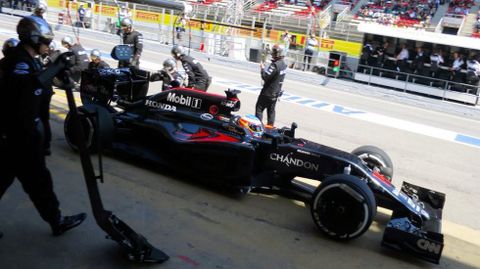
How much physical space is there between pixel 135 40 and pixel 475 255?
871 cm

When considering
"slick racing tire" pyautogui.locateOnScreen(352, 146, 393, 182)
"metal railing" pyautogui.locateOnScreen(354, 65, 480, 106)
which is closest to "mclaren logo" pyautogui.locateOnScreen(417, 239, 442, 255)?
"slick racing tire" pyautogui.locateOnScreen(352, 146, 393, 182)

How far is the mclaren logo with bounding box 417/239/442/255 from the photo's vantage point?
13.9 feet

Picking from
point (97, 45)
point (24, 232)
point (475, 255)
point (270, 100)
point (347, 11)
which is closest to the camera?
point (24, 232)

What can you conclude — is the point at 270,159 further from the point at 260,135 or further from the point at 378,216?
the point at 378,216

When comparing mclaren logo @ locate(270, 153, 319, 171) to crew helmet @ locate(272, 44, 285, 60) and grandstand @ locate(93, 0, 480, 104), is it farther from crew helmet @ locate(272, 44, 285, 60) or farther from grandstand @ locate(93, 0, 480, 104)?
grandstand @ locate(93, 0, 480, 104)

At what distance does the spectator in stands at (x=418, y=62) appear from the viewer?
18.1 metres

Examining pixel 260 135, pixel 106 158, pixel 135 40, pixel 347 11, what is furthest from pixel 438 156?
pixel 347 11

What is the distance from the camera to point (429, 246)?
14.0 ft

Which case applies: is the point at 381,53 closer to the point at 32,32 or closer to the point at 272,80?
the point at 272,80

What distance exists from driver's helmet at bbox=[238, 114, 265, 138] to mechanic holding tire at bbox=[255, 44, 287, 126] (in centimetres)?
290

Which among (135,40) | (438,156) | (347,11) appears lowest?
(438,156)

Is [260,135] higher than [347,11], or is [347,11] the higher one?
[347,11]

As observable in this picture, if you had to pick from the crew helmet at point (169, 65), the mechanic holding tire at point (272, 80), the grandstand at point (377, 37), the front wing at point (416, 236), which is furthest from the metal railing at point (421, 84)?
the front wing at point (416, 236)

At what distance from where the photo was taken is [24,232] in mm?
4160
